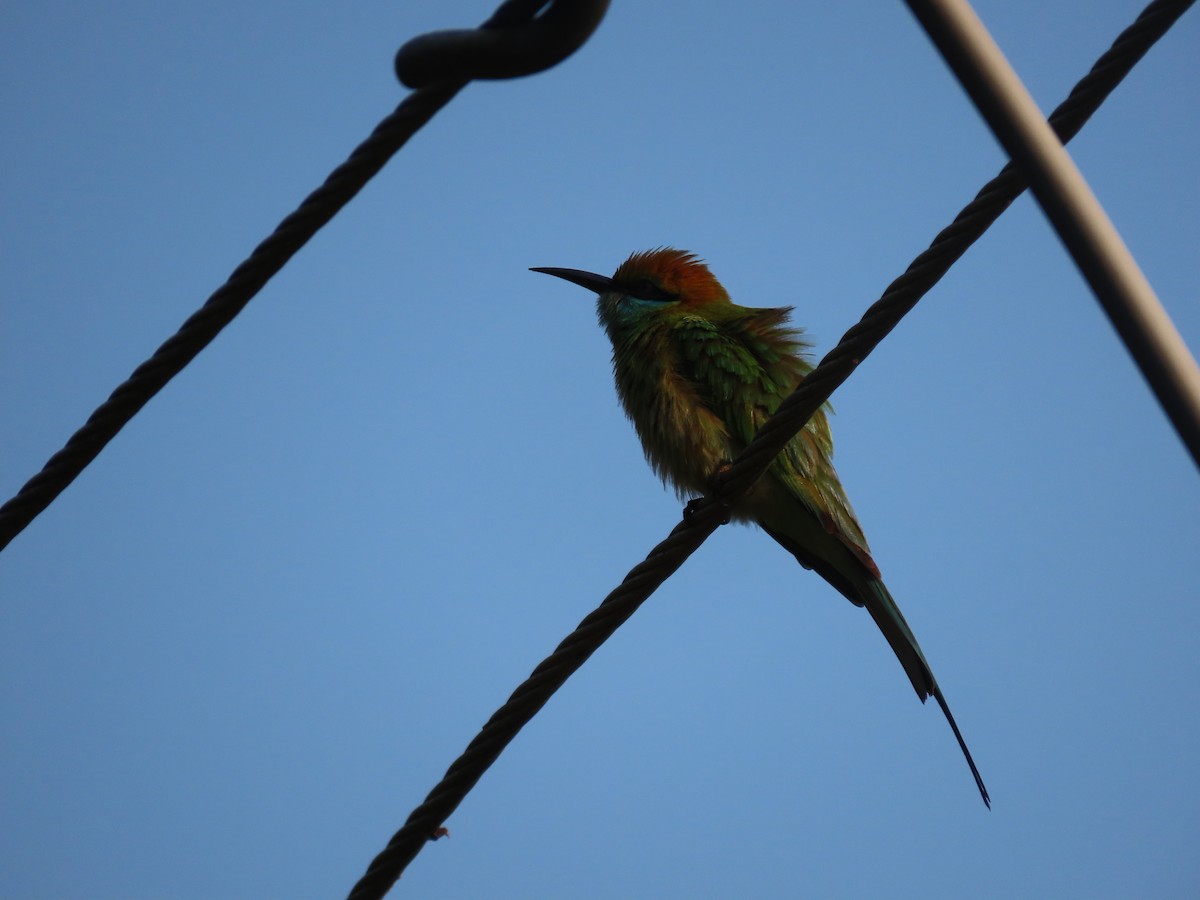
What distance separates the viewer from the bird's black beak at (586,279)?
403cm

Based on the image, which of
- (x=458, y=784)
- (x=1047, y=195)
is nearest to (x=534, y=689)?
(x=458, y=784)

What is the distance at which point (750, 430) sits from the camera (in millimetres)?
3109

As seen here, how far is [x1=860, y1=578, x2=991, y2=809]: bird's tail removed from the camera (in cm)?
278

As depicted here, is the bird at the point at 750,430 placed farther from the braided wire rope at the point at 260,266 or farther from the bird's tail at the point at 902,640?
the braided wire rope at the point at 260,266

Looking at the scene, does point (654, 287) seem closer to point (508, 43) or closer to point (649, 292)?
point (649, 292)

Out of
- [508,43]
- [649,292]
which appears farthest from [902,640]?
[508,43]

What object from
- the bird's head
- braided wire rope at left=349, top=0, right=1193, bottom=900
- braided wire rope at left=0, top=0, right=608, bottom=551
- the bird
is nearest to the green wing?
the bird

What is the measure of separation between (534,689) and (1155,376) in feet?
3.32

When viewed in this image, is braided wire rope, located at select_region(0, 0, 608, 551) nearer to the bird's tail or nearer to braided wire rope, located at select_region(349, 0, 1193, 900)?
braided wire rope, located at select_region(349, 0, 1193, 900)

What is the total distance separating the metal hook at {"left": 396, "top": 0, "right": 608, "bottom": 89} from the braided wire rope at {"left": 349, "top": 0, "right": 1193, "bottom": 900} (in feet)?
2.49

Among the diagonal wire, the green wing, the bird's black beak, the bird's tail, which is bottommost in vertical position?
the diagonal wire

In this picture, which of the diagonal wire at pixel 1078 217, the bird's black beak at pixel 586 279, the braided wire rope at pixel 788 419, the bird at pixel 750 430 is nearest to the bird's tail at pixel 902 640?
the bird at pixel 750 430

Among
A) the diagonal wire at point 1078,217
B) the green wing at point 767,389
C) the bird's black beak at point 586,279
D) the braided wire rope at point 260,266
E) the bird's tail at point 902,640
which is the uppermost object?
the bird's black beak at point 586,279

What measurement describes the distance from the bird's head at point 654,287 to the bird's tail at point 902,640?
1208 millimetres
